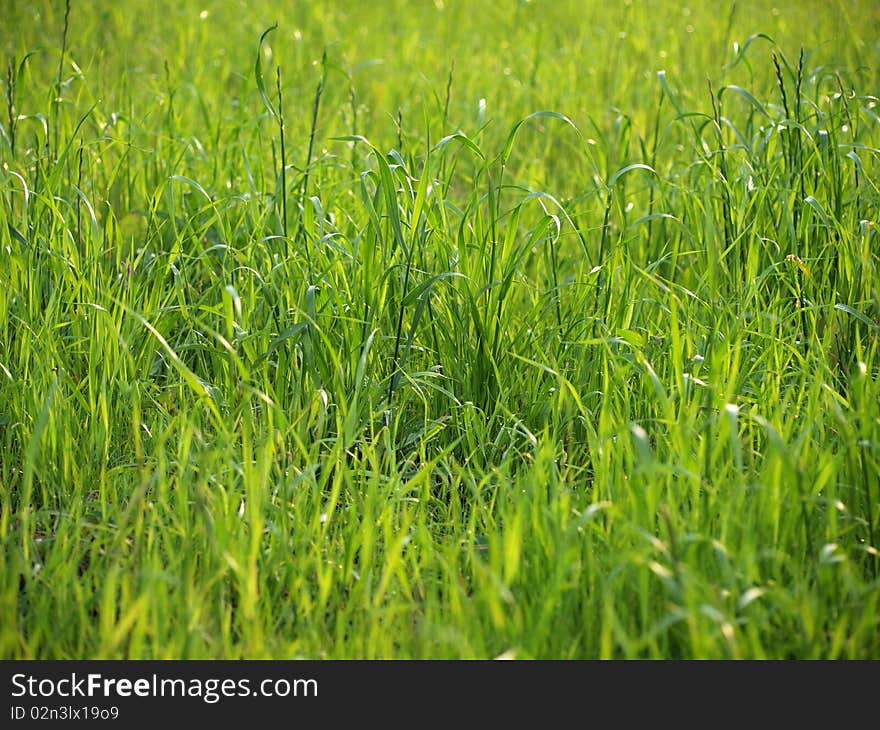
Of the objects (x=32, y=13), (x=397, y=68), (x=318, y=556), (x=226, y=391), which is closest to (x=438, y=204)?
(x=226, y=391)

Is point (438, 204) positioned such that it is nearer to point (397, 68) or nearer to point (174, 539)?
point (174, 539)

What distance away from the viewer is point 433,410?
2.29m

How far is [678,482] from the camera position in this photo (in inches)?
71.3

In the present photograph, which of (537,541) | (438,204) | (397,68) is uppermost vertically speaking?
(397,68)

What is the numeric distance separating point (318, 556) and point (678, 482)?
705 mm

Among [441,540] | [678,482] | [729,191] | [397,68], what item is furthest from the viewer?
[397,68]

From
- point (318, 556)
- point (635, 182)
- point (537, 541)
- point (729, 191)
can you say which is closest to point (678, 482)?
point (537, 541)

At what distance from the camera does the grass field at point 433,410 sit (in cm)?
163

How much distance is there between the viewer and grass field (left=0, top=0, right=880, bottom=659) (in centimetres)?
163

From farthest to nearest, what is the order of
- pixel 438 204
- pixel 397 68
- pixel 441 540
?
1. pixel 397 68
2. pixel 438 204
3. pixel 441 540

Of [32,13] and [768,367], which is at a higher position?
[32,13]

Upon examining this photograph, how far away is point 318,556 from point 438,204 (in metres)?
1.08

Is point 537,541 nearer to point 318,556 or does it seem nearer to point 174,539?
point 318,556
